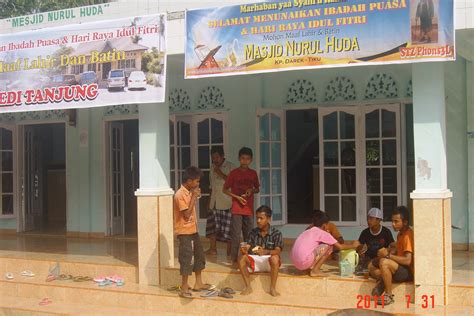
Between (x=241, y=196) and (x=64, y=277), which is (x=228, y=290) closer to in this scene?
(x=241, y=196)

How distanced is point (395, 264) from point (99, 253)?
15.8 feet

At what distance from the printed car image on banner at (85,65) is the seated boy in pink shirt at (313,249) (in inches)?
94.3

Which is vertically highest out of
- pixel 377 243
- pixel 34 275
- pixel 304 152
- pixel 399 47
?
pixel 399 47

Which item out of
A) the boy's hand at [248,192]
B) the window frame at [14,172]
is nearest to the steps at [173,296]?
the boy's hand at [248,192]

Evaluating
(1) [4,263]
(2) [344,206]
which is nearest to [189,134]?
(2) [344,206]

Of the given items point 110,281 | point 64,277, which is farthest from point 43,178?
point 110,281

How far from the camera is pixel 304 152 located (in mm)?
10688

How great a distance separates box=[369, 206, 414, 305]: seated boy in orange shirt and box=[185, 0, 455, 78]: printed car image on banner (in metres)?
1.75

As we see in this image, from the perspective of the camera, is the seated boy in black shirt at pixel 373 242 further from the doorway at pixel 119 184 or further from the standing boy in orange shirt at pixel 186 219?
the doorway at pixel 119 184

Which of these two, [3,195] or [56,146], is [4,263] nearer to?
[3,195]

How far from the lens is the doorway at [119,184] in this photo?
11.9 meters

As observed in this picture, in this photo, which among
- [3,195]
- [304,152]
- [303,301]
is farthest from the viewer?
[3,195]

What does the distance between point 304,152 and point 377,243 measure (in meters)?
3.36

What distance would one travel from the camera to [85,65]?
27.0ft
